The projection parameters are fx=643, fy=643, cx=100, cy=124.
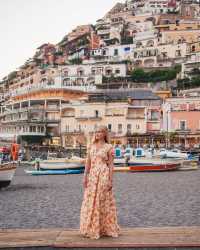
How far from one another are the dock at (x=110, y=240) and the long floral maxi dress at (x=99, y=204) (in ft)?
0.64

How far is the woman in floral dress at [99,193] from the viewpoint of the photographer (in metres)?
11.3

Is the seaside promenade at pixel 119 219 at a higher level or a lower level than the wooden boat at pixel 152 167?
lower

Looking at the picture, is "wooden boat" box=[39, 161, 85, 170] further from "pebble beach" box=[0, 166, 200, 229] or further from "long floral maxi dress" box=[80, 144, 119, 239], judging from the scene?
"long floral maxi dress" box=[80, 144, 119, 239]

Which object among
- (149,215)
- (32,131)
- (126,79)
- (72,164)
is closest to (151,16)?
(126,79)

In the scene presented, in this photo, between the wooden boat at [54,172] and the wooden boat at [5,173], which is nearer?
the wooden boat at [5,173]

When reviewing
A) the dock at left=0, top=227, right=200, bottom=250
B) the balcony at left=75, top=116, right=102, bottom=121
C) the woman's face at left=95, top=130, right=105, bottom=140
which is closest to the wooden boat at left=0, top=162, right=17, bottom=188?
the dock at left=0, top=227, right=200, bottom=250

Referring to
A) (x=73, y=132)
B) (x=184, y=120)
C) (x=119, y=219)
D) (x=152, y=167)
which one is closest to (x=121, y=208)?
(x=119, y=219)

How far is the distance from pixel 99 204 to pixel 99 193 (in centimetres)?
20

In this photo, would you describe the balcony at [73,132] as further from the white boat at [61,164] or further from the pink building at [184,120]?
the white boat at [61,164]

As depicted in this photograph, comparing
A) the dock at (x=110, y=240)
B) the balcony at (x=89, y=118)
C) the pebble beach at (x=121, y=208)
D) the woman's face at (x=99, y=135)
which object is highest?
the balcony at (x=89, y=118)

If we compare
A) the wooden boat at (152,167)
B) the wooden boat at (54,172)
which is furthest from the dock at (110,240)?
the wooden boat at (152,167)

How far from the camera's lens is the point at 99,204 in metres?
11.3

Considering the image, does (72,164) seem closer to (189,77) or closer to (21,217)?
(21,217)

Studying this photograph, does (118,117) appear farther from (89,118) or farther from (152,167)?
(152,167)
